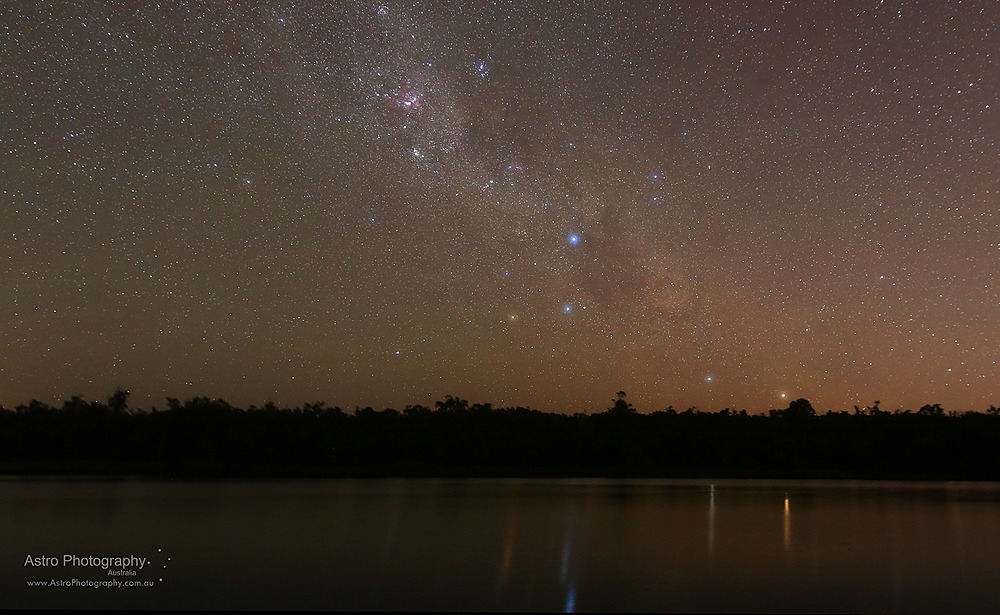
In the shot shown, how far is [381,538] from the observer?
19.6 meters

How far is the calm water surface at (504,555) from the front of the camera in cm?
1255

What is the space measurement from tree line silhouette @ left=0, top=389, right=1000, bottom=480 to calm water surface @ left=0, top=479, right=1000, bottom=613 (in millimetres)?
35977

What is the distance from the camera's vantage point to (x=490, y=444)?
69438mm

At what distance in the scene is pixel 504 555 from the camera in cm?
1694

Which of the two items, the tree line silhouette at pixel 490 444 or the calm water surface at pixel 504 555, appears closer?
the calm water surface at pixel 504 555

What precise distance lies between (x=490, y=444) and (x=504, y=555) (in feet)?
173

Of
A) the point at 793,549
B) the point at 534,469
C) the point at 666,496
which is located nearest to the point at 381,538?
the point at 793,549

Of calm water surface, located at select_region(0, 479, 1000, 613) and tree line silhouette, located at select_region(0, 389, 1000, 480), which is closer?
calm water surface, located at select_region(0, 479, 1000, 613)

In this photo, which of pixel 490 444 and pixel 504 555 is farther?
pixel 490 444

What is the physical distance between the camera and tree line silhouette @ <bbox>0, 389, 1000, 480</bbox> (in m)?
64.9

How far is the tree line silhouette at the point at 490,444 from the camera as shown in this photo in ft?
213

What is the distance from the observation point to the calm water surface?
12.5 m

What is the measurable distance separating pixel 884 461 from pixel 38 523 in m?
61.9

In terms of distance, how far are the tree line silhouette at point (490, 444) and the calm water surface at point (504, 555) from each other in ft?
118
